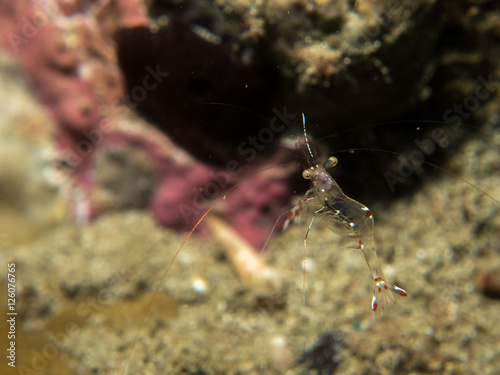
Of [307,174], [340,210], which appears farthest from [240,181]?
[340,210]

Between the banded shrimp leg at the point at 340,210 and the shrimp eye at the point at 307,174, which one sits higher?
the shrimp eye at the point at 307,174

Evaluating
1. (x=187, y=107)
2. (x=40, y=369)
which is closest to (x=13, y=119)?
(x=187, y=107)

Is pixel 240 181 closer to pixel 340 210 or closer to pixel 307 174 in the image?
pixel 307 174

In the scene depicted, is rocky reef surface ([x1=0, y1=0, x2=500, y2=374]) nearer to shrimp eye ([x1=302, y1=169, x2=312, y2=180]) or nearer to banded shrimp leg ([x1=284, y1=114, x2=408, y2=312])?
banded shrimp leg ([x1=284, y1=114, x2=408, y2=312])

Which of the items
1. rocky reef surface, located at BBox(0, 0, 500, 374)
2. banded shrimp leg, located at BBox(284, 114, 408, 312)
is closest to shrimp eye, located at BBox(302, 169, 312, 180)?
banded shrimp leg, located at BBox(284, 114, 408, 312)

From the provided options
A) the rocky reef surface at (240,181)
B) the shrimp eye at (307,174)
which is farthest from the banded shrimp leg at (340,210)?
the rocky reef surface at (240,181)

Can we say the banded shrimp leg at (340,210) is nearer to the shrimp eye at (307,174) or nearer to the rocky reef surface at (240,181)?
the shrimp eye at (307,174)

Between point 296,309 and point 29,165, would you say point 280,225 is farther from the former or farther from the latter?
point 29,165

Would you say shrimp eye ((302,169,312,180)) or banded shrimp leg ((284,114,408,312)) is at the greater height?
shrimp eye ((302,169,312,180))
